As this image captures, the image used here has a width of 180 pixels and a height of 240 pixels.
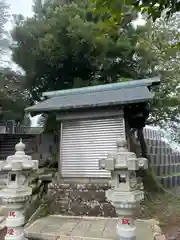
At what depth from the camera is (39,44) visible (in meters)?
7.50

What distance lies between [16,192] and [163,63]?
7.12 meters

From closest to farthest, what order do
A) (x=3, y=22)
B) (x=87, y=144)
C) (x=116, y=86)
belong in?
(x=87, y=144) < (x=116, y=86) < (x=3, y=22)

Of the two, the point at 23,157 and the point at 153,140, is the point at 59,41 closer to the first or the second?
the point at 23,157

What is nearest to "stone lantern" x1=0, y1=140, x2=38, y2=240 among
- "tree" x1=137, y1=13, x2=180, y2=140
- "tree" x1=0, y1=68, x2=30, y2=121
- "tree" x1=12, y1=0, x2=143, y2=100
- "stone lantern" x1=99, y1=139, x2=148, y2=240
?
"stone lantern" x1=99, y1=139, x2=148, y2=240

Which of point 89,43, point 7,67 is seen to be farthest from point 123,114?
point 7,67

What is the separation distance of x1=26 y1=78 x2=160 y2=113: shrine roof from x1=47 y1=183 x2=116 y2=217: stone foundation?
1.83 metres

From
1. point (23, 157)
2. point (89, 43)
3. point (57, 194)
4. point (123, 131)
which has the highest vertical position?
point (89, 43)

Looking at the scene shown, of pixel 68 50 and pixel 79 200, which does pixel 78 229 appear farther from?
pixel 68 50

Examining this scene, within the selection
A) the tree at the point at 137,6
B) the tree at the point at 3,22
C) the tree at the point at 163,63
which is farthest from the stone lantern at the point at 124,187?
the tree at the point at 3,22

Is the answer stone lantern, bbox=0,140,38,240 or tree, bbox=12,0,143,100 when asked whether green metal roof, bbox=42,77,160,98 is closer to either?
tree, bbox=12,0,143,100

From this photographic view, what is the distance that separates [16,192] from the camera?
319cm

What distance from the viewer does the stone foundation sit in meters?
4.53

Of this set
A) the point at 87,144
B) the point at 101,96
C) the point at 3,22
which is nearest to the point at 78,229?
the point at 87,144

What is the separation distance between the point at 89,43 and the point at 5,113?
4724 millimetres
